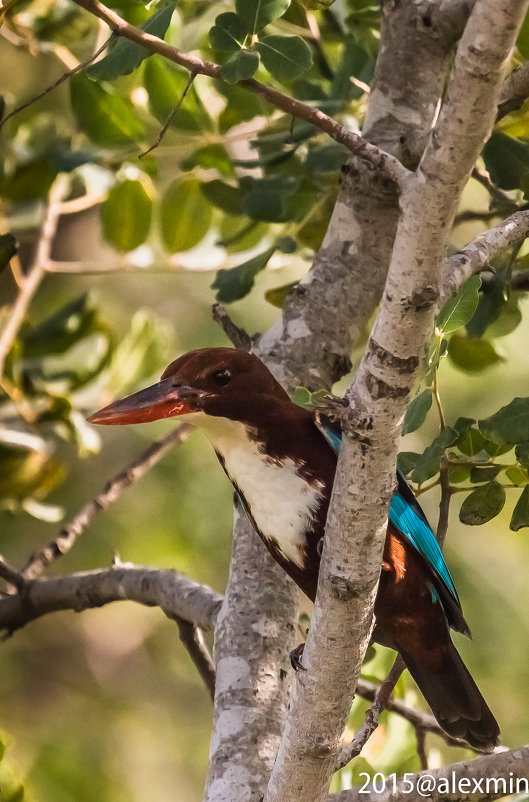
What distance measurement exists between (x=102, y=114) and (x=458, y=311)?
4.62ft

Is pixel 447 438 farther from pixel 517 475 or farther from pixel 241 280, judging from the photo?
pixel 241 280

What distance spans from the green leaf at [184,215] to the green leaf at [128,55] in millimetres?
793

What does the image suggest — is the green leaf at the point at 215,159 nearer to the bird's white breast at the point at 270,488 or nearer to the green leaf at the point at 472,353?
the green leaf at the point at 472,353

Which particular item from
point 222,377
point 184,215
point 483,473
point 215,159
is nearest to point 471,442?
point 483,473

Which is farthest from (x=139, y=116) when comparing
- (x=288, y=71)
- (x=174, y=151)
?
(x=288, y=71)

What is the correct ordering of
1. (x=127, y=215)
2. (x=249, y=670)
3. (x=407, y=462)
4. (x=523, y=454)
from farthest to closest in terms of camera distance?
(x=127, y=215) < (x=249, y=670) < (x=407, y=462) < (x=523, y=454)

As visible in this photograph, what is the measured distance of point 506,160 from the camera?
2.14 meters

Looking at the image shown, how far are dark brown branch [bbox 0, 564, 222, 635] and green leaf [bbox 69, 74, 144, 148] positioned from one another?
1.07 metres

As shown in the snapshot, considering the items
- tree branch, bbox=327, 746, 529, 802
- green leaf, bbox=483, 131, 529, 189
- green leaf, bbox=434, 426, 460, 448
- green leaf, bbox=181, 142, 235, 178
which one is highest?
green leaf, bbox=181, 142, 235, 178

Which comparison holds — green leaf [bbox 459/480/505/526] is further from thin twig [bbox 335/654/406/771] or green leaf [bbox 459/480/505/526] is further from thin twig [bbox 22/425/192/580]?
thin twig [bbox 22/425/192/580]

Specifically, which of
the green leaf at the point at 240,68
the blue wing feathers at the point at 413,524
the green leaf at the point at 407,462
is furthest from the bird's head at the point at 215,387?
the green leaf at the point at 240,68

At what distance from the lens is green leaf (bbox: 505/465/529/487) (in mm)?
1794

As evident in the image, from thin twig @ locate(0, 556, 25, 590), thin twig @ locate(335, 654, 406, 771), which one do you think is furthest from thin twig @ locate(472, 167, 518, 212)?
thin twig @ locate(0, 556, 25, 590)

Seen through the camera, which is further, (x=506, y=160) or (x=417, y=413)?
(x=506, y=160)
